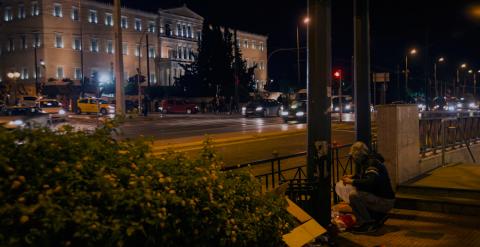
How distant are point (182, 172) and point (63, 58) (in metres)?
73.5

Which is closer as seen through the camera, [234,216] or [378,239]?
[234,216]

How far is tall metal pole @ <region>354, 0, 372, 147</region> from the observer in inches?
399

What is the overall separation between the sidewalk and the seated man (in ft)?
0.76

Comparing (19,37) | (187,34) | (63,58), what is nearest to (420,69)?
(187,34)

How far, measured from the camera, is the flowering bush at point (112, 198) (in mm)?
3156

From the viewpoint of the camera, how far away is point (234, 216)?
14.4 feet

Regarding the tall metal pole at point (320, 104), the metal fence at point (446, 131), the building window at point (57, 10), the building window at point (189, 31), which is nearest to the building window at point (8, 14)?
the building window at point (57, 10)

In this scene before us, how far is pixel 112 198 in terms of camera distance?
11.4ft

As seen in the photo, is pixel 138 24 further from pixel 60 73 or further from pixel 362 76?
pixel 362 76

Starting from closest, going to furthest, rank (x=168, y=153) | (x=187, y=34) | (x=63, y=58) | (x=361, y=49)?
(x=168, y=153) → (x=361, y=49) → (x=63, y=58) → (x=187, y=34)

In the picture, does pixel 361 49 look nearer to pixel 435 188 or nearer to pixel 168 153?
pixel 435 188

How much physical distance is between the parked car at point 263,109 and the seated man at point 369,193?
139 feet

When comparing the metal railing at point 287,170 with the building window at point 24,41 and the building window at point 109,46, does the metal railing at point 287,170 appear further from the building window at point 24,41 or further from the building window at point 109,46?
the building window at point 109,46

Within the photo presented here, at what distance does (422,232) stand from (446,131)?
6.01 metres
